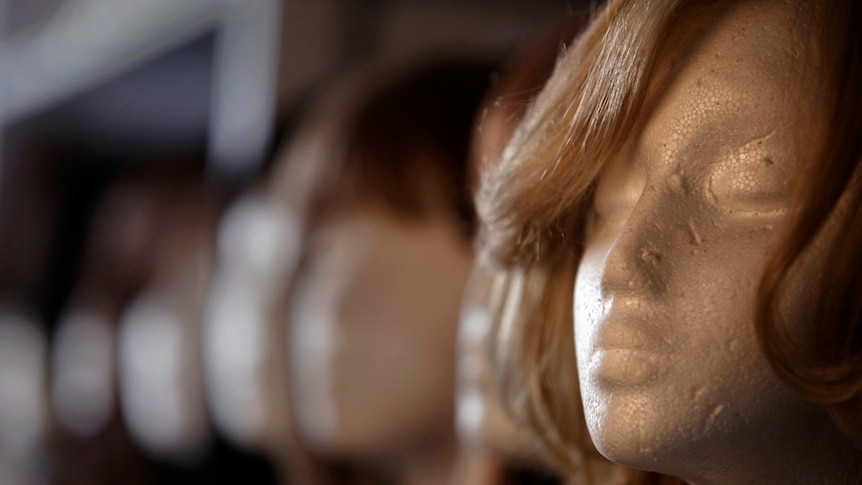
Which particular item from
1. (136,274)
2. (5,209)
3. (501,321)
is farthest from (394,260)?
(5,209)

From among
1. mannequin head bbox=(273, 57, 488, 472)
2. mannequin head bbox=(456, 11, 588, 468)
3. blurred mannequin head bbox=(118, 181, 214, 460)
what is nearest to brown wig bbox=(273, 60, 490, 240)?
mannequin head bbox=(273, 57, 488, 472)

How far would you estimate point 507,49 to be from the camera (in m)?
1.05

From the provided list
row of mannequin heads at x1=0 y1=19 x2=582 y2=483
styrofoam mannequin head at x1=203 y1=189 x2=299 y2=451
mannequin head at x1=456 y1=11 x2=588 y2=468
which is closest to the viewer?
mannequin head at x1=456 y1=11 x2=588 y2=468

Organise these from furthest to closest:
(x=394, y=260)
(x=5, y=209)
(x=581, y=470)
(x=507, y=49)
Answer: (x=5, y=209)
(x=507, y=49)
(x=394, y=260)
(x=581, y=470)

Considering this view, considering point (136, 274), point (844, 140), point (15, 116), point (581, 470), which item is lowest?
point (581, 470)

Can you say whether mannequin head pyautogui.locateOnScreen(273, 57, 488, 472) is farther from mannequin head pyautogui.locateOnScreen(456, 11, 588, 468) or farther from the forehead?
the forehead

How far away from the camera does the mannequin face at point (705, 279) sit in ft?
1.28

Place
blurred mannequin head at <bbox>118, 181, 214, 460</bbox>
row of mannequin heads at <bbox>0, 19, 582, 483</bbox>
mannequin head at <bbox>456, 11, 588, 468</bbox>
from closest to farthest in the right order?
mannequin head at <bbox>456, 11, 588, 468</bbox> → row of mannequin heads at <bbox>0, 19, 582, 483</bbox> → blurred mannequin head at <bbox>118, 181, 214, 460</bbox>

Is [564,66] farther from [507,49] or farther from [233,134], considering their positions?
[233,134]

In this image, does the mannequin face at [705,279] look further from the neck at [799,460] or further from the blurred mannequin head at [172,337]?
the blurred mannequin head at [172,337]

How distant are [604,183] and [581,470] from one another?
0.18 metres

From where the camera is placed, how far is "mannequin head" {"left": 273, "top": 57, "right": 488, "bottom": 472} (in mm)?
839

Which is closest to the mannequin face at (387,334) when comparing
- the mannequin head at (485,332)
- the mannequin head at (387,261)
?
the mannequin head at (387,261)

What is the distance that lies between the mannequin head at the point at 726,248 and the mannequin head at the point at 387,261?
0.41 metres
